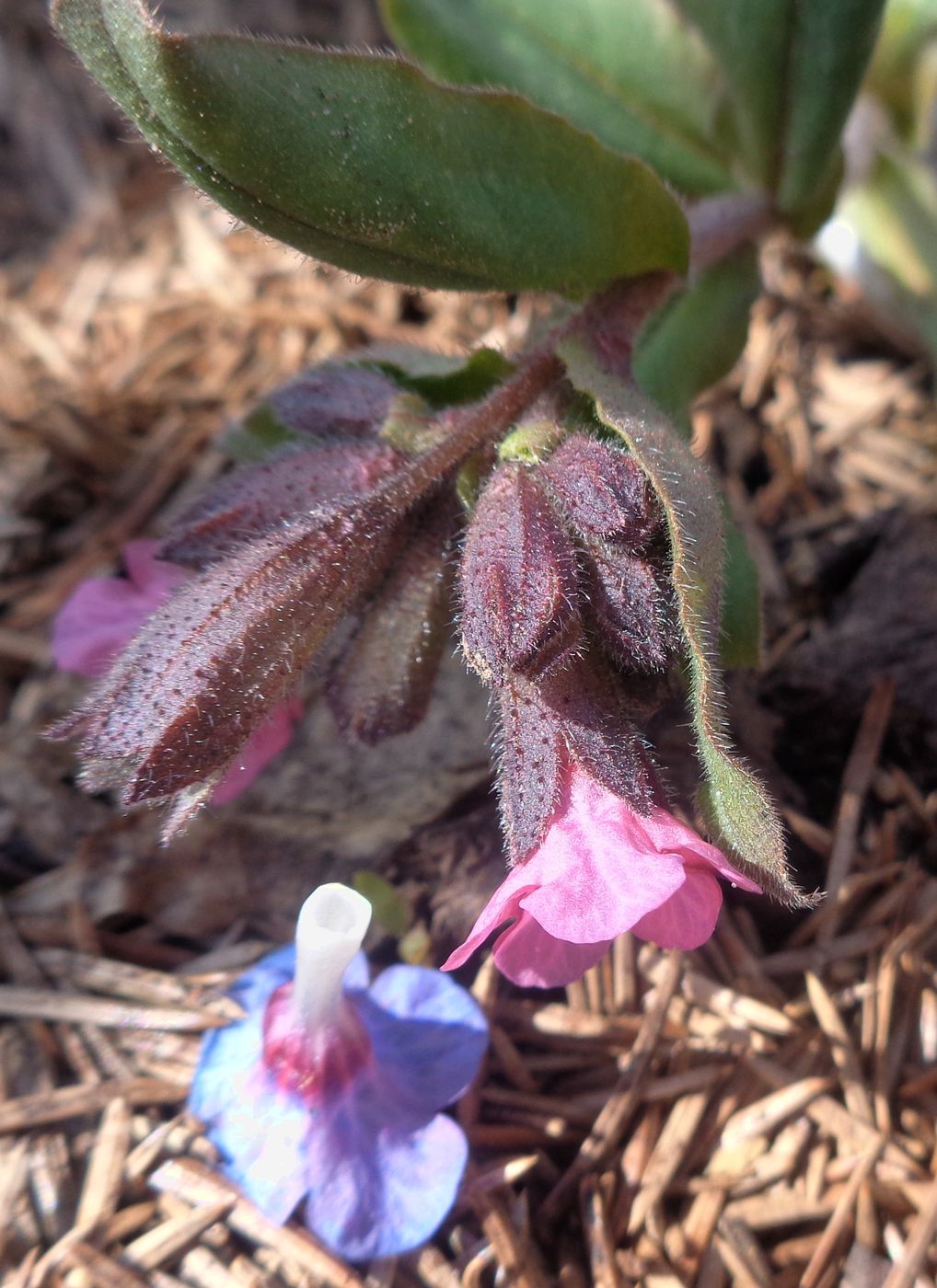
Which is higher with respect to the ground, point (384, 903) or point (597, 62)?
point (597, 62)

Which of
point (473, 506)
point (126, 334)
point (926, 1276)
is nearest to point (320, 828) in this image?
point (473, 506)

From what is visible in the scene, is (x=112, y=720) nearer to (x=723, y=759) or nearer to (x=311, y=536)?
(x=311, y=536)

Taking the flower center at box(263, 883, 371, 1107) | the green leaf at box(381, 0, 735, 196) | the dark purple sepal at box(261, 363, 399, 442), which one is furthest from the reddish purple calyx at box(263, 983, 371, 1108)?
the green leaf at box(381, 0, 735, 196)

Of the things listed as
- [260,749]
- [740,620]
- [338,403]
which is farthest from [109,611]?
[740,620]

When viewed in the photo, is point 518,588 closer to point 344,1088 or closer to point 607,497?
point 607,497

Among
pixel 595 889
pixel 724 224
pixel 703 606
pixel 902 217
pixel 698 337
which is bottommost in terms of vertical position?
pixel 595 889

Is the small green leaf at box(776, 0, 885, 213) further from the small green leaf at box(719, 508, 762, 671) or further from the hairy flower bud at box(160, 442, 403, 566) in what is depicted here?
the hairy flower bud at box(160, 442, 403, 566)

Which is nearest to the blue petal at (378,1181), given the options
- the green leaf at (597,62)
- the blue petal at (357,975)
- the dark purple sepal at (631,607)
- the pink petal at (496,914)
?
the blue petal at (357,975)
